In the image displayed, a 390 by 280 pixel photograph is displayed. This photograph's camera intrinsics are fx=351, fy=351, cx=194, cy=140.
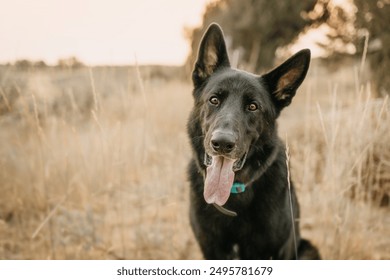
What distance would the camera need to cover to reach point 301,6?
9055 mm

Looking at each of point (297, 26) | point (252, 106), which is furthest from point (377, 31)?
point (252, 106)

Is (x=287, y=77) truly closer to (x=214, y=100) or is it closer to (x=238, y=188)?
(x=214, y=100)

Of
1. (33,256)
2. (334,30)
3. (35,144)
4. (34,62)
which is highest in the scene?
(334,30)

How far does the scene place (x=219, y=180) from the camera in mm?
2191

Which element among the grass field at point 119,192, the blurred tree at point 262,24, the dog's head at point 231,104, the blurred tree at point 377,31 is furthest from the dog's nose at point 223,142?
the blurred tree at point 262,24

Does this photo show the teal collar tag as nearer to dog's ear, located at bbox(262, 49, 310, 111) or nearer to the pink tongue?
the pink tongue

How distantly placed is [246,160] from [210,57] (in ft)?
2.66

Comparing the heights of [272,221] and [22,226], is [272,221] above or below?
above

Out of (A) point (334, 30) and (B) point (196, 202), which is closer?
(B) point (196, 202)

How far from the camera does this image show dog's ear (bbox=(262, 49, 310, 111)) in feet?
7.59

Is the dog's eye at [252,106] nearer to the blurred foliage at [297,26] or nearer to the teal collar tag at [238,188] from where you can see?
the teal collar tag at [238,188]
